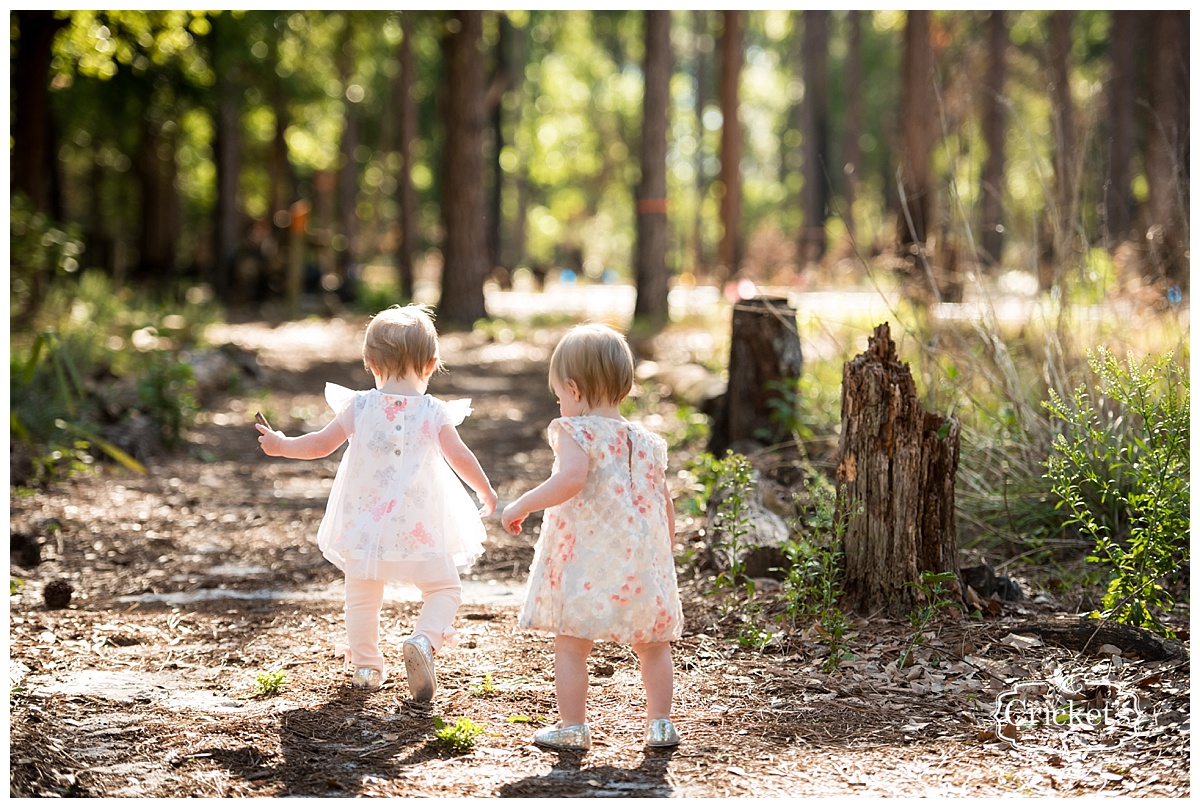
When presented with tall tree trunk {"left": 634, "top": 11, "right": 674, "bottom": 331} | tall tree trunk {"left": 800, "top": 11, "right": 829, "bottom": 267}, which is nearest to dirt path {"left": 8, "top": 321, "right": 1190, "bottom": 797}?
tall tree trunk {"left": 634, "top": 11, "right": 674, "bottom": 331}

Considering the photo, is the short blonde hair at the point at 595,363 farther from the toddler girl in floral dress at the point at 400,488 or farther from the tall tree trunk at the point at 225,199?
the tall tree trunk at the point at 225,199

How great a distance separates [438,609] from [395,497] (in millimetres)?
372

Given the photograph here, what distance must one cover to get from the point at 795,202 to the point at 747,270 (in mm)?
38403

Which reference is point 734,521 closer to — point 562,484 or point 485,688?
point 485,688

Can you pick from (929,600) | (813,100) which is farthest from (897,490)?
(813,100)

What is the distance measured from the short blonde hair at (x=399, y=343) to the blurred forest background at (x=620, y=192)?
196 centimetres

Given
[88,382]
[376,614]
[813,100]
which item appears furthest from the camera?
[813,100]

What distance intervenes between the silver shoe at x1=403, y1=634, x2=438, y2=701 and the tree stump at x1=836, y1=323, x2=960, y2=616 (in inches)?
62.4

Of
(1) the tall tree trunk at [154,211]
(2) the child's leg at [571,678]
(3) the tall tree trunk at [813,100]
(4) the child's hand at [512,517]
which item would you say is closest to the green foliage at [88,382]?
(4) the child's hand at [512,517]

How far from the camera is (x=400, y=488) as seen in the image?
12.5 feet

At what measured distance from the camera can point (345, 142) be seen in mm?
28438

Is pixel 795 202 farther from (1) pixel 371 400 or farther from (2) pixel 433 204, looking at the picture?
(1) pixel 371 400

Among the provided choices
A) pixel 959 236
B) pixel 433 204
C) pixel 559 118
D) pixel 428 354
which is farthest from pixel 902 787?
pixel 559 118

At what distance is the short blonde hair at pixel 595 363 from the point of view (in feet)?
11.2
